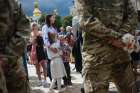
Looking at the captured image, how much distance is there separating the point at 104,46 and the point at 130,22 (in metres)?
0.43

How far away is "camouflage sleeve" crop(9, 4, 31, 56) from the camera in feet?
16.3

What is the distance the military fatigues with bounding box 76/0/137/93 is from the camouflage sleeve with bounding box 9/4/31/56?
93 centimetres

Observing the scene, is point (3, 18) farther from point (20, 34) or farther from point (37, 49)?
point (37, 49)

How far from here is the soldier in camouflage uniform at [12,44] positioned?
4.89 meters

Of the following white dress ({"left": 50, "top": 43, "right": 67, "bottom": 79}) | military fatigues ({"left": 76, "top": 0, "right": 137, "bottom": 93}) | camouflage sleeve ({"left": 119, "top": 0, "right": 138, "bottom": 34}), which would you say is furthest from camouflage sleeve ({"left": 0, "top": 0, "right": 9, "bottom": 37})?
white dress ({"left": 50, "top": 43, "right": 67, "bottom": 79})

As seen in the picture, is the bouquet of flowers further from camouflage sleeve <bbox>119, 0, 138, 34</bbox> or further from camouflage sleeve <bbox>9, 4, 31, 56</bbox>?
camouflage sleeve <bbox>9, 4, 31, 56</bbox>

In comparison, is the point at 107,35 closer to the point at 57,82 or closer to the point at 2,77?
the point at 2,77

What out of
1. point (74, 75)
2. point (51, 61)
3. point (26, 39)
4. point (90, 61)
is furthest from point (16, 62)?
point (74, 75)

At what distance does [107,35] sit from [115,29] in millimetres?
167

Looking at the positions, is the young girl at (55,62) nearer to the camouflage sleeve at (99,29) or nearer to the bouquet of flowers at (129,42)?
the camouflage sleeve at (99,29)

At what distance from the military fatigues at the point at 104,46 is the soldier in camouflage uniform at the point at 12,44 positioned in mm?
998

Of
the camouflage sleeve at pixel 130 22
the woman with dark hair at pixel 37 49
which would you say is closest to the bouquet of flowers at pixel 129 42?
the camouflage sleeve at pixel 130 22

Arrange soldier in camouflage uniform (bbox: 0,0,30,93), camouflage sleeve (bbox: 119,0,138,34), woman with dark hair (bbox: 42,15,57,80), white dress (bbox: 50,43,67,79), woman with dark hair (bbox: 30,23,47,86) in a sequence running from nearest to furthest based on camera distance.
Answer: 1. soldier in camouflage uniform (bbox: 0,0,30,93)
2. camouflage sleeve (bbox: 119,0,138,34)
3. woman with dark hair (bbox: 42,15,57,80)
4. white dress (bbox: 50,43,67,79)
5. woman with dark hair (bbox: 30,23,47,86)

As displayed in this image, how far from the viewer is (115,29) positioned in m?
5.89
